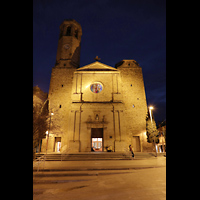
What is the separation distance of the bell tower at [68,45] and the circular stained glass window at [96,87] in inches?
242

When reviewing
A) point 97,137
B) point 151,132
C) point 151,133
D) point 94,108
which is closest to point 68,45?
point 94,108

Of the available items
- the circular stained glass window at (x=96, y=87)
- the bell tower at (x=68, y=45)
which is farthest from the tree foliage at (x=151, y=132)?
the bell tower at (x=68, y=45)

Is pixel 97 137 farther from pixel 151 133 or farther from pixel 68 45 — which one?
pixel 68 45

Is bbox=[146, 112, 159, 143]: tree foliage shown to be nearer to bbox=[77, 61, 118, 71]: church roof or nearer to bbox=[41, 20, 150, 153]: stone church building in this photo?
bbox=[41, 20, 150, 153]: stone church building

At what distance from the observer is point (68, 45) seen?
26016 millimetres

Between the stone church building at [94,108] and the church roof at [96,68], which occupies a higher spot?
the church roof at [96,68]

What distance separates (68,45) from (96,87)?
10911 millimetres

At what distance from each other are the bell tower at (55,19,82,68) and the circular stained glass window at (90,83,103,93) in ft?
20.2

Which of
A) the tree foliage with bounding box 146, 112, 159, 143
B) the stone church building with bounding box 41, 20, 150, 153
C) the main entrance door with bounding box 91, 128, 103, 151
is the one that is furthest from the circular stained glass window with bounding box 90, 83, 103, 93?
the tree foliage with bounding box 146, 112, 159, 143

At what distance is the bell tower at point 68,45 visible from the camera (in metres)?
25.1

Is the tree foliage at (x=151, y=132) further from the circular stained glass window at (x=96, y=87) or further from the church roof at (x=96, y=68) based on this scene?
the church roof at (x=96, y=68)

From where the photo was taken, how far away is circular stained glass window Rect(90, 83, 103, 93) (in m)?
21.6
